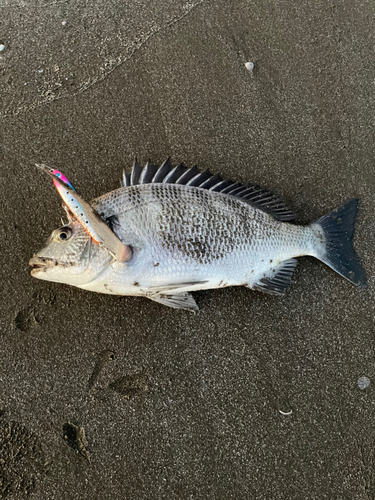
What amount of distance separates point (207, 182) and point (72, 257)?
1.10 meters

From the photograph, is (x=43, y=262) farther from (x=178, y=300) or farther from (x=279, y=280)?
(x=279, y=280)

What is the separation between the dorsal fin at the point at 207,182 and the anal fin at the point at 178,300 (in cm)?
82

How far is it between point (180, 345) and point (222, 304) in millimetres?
452

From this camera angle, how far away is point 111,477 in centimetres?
203

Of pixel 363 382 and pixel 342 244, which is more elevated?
pixel 342 244

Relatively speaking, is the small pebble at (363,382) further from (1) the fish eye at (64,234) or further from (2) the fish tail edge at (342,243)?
(1) the fish eye at (64,234)

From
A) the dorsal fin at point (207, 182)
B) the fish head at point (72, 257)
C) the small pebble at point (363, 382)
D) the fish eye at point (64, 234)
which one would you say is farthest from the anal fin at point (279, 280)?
the fish eye at point (64, 234)

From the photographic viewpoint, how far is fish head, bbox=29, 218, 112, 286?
1.86 m

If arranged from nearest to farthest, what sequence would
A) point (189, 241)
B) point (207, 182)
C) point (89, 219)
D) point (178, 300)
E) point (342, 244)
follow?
1. point (89, 219)
2. point (189, 241)
3. point (178, 300)
4. point (207, 182)
5. point (342, 244)

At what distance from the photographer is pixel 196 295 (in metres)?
2.30

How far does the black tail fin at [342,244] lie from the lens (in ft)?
7.57

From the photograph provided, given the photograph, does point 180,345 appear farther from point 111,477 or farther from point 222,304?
point 111,477

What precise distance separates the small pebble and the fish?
0.73 metres

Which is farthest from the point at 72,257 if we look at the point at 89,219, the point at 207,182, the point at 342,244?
the point at 342,244
